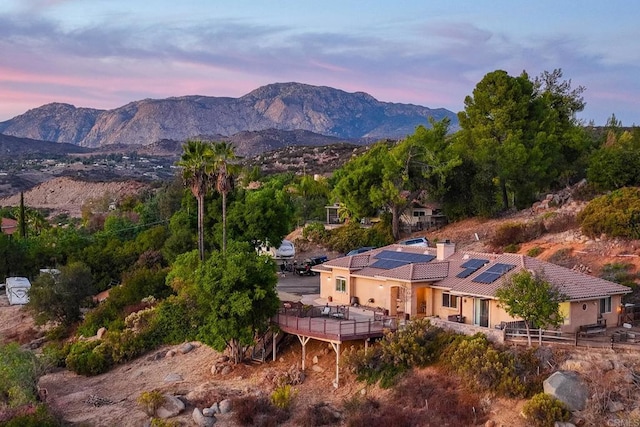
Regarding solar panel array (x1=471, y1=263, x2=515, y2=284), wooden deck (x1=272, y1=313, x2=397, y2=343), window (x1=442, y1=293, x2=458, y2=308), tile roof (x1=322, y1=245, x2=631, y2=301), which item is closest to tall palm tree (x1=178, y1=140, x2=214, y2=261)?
tile roof (x1=322, y1=245, x2=631, y2=301)

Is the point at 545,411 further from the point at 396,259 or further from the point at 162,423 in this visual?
the point at 162,423

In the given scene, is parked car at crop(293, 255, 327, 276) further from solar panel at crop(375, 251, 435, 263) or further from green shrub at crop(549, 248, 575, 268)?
green shrub at crop(549, 248, 575, 268)

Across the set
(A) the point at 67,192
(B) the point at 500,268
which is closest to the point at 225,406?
(B) the point at 500,268

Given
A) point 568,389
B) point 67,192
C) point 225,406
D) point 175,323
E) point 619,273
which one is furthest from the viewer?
point 67,192

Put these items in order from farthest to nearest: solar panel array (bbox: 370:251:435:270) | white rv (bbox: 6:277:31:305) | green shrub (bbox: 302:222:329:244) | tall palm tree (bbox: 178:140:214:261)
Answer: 1. green shrub (bbox: 302:222:329:244)
2. white rv (bbox: 6:277:31:305)
3. tall palm tree (bbox: 178:140:214:261)
4. solar panel array (bbox: 370:251:435:270)

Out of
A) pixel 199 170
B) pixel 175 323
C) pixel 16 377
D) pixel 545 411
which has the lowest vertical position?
pixel 16 377

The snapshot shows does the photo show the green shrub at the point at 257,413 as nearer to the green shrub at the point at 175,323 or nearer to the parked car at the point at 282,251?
the green shrub at the point at 175,323
